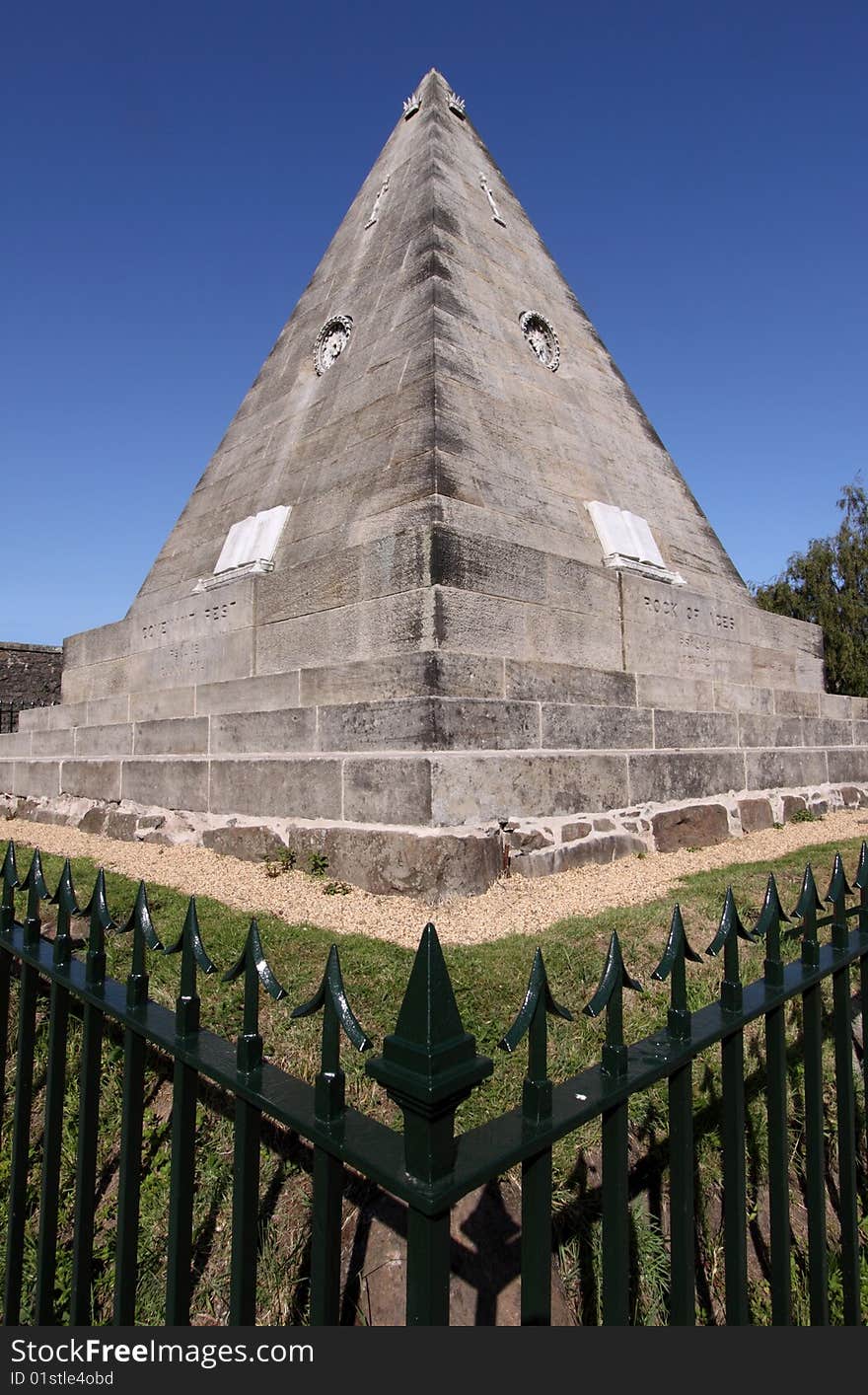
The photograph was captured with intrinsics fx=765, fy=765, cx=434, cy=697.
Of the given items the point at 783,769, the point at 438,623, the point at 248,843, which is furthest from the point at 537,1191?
the point at 783,769

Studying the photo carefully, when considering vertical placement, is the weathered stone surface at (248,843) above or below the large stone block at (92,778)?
below

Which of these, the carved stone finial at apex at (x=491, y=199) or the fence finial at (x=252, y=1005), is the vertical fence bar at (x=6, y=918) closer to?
the fence finial at (x=252, y=1005)

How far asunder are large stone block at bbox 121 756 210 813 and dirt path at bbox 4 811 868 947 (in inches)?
16.5

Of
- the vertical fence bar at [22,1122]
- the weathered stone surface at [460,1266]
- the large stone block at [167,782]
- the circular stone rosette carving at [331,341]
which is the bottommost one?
the weathered stone surface at [460,1266]

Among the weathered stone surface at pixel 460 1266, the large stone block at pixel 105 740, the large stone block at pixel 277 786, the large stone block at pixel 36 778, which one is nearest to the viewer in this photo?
the weathered stone surface at pixel 460 1266

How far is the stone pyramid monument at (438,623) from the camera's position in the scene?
542 centimetres

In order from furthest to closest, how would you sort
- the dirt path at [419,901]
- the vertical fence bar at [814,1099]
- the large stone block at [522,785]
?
the large stone block at [522,785] < the dirt path at [419,901] < the vertical fence bar at [814,1099]

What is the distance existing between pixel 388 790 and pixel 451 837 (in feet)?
1.79

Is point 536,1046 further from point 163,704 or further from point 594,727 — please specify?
point 163,704

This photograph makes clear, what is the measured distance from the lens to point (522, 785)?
17.3 ft

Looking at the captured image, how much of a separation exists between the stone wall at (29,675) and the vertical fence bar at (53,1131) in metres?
18.0

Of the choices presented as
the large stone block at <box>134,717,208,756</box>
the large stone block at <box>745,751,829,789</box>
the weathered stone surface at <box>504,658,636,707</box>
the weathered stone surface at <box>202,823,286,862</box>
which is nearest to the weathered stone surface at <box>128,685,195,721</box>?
the large stone block at <box>134,717,208,756</box>

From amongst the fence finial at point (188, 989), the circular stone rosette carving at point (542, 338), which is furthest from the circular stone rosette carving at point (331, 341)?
the fence finial at point (188, 989)

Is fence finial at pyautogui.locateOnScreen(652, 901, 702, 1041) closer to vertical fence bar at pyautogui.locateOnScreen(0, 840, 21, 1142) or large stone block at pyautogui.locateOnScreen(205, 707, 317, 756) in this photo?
vertical fence bar at pyautogui.locateOnScreen(0, 840, 21, 1142)
